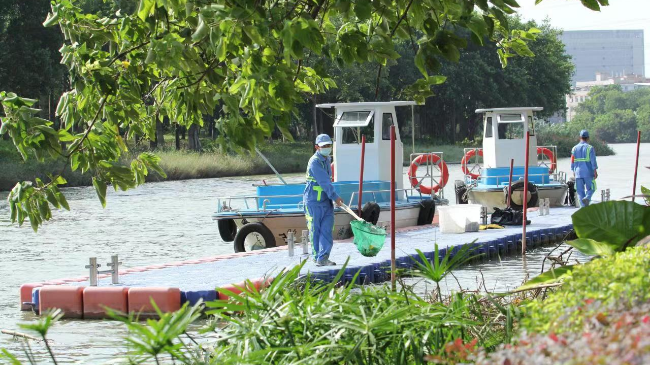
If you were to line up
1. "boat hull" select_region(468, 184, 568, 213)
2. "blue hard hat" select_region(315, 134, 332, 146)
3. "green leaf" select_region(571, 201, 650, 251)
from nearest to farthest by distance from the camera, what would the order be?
"green leaf" select_region(571, 201, 650, 251), "blue hard hat" select_region(315, 134, 332, 146), "boat hull" select_region(468, 184, 568, 213)

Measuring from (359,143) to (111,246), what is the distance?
245 inches

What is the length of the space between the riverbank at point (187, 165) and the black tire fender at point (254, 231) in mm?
22804

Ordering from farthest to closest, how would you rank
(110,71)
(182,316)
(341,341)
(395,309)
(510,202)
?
(510,202), (110,71), (395,309), (341,341), (182,316)

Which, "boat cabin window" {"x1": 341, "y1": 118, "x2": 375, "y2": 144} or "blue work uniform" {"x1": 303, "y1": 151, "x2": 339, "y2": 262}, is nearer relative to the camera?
"blue work uniform" {"x1": 303, "y1": 151, "x2": 339, "y2": 262}

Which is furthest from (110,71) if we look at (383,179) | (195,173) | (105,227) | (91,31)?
(195,173)

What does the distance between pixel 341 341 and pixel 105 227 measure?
23.8m

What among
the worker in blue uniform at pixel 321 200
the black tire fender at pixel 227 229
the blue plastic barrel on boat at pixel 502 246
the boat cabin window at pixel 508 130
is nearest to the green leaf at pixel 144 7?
the worker in blue uniform at pixel 321 200

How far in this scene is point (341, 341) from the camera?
4.80 m

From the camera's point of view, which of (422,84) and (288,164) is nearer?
(422,84)

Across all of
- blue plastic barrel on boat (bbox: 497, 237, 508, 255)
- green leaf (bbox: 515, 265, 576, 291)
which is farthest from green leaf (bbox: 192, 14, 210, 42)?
blue plastic barrel on boat (bbox: 497, 237, 508, 255)

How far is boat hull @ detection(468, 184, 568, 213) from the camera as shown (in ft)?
79.4

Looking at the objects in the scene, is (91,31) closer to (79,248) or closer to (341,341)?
(341,341)

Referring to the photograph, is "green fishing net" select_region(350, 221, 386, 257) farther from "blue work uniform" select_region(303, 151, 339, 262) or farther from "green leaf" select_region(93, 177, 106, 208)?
"green leaf" select_region(93, 177, 106, 208)

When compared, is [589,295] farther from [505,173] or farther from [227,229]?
[505,173]
